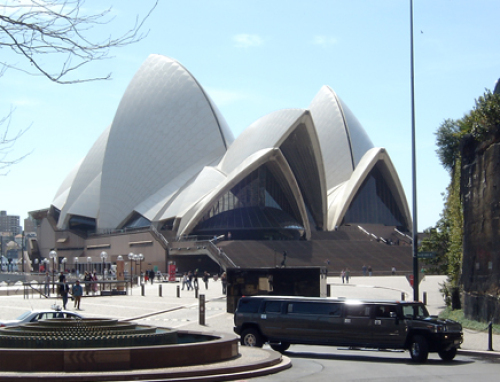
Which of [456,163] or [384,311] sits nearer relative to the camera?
[384,311]

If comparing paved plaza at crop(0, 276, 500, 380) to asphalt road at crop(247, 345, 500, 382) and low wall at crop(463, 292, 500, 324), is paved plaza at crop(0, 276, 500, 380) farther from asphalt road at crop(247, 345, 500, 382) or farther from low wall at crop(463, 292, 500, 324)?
asphalt road at crop(247, 345, 500, 382)

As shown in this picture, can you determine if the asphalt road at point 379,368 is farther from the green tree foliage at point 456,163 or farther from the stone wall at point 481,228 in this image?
the green tree foliage at point 456,163

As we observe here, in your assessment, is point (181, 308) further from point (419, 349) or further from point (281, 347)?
point (419, 349)

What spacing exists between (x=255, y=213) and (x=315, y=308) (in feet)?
152

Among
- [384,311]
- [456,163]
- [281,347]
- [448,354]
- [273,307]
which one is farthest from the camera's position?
[456,163]

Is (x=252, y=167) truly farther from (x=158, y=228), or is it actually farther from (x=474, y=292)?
(x=474, y=292)

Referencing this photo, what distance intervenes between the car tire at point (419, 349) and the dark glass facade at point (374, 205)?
170 feet

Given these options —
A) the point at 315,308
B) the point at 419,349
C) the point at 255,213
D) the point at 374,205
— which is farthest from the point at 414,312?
the point at 374,205

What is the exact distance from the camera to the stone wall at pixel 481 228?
1755cm

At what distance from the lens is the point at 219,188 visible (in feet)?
191

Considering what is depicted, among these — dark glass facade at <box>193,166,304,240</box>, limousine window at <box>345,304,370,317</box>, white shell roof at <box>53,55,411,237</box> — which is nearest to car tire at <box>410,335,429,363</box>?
limousine window at <box>345,304,370,317</box>

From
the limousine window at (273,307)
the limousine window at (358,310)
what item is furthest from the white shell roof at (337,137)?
the limousine window at (358,310)

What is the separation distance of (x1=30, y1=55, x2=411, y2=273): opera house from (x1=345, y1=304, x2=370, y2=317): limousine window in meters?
37.1

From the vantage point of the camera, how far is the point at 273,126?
59156mm
